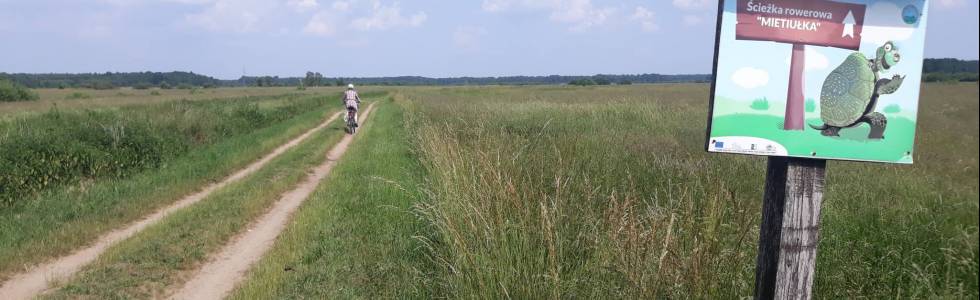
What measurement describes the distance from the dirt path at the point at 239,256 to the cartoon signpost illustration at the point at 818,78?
169 inches

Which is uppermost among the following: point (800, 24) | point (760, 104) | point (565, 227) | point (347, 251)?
point (800, 24)

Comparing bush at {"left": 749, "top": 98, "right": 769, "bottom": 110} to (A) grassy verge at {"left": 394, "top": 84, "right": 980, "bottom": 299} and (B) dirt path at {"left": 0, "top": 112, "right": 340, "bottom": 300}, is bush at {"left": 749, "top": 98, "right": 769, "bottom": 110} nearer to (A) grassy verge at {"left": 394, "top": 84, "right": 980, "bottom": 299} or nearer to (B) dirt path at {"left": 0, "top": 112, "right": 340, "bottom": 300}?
(A) grassy verge at {"left": 394, "top": 84, "right": 980, "bottom": 299}

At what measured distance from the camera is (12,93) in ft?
156

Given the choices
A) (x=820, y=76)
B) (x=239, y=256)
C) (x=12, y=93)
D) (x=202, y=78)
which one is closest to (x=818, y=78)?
(x=820, y=76)

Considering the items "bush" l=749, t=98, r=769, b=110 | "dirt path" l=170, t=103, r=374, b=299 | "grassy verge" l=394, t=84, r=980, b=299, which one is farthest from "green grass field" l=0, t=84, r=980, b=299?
"bush" l=749, t=98, r=769, b=110

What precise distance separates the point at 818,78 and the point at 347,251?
4336 millimetres

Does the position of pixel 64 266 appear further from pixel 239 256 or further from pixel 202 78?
pixel 202 78

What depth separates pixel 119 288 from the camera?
4762 millimetres

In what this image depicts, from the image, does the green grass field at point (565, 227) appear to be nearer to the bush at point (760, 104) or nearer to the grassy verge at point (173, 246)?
the grassy verge at point (173, 246)

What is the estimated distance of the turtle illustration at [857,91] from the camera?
2.24 metres

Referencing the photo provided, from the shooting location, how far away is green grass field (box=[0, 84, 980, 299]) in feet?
10.4

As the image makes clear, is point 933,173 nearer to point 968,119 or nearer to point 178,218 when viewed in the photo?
point 968,119

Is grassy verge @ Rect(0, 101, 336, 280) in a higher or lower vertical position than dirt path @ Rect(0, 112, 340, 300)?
higher

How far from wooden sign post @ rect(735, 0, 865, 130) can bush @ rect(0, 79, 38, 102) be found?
5948cm
